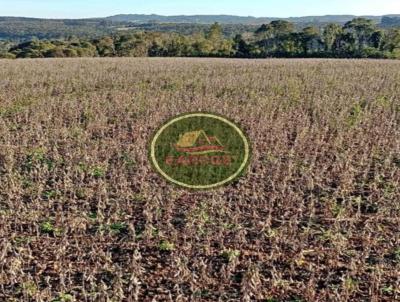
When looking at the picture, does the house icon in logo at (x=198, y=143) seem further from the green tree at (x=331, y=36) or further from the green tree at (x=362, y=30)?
the green tree at (x=362, y=30)

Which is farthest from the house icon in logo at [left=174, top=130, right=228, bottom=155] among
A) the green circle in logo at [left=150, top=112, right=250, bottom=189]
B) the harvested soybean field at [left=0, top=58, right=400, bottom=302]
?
the harvested soybean field at [left=0, top=58, right=400, bottom=302]

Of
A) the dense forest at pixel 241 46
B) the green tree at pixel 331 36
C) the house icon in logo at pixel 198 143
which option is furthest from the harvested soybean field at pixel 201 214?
the green tree at pixel 331 36

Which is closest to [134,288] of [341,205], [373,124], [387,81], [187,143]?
[341,205]

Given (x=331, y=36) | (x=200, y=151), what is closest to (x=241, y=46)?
(x=331, y=36)

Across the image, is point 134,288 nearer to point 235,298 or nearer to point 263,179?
point 235,298

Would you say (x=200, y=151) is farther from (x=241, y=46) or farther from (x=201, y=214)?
(x=241, y=46)

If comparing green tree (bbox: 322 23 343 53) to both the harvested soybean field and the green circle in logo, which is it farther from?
the green circle in logo

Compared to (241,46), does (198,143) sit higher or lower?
higher
